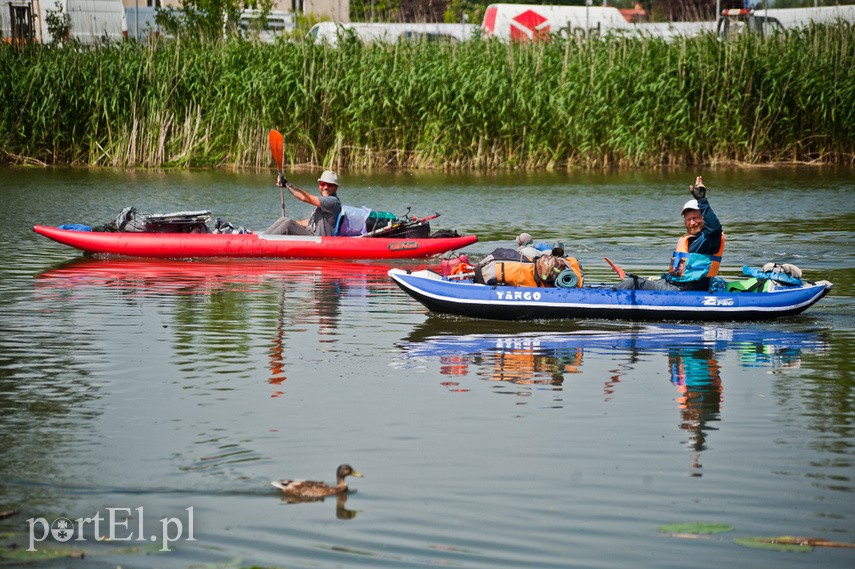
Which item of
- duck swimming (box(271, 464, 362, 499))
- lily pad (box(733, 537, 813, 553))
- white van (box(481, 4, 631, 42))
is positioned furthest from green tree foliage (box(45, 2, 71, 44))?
lily pad (box(733, 537, 813, 553))

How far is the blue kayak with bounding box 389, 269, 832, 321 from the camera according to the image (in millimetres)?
11195

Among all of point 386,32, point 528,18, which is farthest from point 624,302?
point 528,18

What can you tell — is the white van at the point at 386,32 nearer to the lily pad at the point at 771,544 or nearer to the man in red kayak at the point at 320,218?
the man in red kayak at the point at 320,218

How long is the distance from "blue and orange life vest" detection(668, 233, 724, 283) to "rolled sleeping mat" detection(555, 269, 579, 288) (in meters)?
0.93

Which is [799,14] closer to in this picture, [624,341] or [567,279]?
[567,279]

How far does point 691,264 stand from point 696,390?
2.70m

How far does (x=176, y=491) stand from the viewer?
641 cm

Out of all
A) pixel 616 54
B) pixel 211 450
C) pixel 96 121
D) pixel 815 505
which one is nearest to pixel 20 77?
pixel 96 121

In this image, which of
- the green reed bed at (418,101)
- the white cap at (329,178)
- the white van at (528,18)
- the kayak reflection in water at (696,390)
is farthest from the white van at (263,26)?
the kayak reflection in water at (696,390)

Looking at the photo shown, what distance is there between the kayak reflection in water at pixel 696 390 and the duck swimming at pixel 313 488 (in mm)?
1919

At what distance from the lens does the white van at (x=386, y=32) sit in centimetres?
2530

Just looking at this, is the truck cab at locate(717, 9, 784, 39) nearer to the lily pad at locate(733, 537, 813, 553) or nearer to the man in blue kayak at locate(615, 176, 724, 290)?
the man in blue kayak at locate(615, 176, 724, 290)

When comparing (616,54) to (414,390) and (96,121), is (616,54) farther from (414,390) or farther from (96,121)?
(414,390)

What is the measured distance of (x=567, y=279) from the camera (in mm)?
11305
